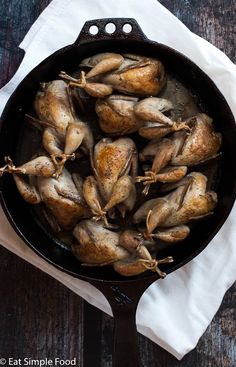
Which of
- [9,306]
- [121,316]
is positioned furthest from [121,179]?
[9,306]

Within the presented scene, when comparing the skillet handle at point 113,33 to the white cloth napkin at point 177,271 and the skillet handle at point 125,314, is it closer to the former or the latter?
the white cloth napkin at point 177,271

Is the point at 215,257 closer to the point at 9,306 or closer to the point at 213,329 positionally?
the point at 213,329

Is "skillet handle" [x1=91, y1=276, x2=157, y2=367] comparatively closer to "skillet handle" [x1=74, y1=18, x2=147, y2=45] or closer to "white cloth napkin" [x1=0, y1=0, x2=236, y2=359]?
"white cloth napkin" [x1=0, y1=0, x2=236, y2=359]

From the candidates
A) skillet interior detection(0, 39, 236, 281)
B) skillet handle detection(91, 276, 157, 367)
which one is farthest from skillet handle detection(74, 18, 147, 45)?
skillet handle detection(91, 276, 157, 367)

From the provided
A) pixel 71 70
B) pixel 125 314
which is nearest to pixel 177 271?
pixel 125 314

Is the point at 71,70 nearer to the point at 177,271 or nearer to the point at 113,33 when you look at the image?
the point at 113,33
